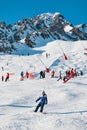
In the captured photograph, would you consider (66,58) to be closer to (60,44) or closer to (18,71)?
(18,71)

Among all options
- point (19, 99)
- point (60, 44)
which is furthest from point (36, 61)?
point (19, 99)

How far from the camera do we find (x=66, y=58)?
78.3 metres

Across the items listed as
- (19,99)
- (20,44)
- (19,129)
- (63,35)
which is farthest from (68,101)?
(63,35)

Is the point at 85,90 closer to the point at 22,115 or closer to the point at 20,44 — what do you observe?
the point at 22,115

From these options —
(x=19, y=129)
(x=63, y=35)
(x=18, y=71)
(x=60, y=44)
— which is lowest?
(x=19, y=129)

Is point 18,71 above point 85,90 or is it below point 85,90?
above

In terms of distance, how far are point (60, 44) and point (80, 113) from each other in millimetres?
84179

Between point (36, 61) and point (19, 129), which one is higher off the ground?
point (36, 61)

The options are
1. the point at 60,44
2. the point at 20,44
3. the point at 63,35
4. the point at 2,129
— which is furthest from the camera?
the point at 63,35

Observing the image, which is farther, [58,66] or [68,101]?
[58,66]

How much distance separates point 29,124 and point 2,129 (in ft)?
7.33

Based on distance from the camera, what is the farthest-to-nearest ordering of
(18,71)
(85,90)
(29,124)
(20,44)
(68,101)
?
(20,44)
(18,71)
(85,90)
(68,101)
(29,124)

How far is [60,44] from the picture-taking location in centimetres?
11000

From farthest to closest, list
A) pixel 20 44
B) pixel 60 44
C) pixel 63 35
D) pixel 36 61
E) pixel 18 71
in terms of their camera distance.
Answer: pixel 63 35 → pixel 20 44 → pixel 60 44 → pixel 36 61 → pixel 18 71
